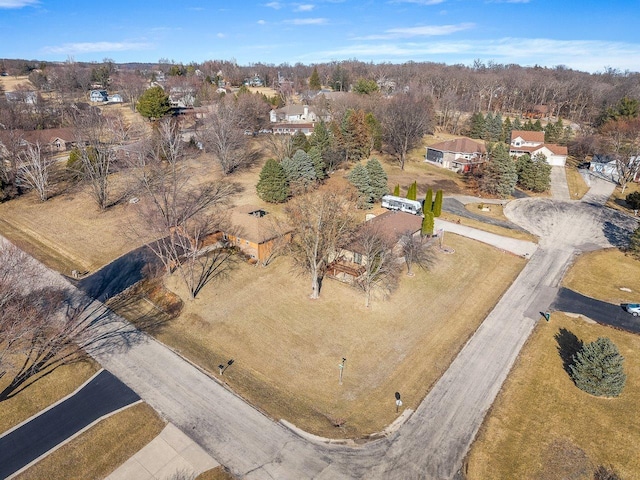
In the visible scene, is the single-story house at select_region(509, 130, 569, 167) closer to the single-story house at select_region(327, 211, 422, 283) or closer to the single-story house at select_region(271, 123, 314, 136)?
the single-story house at select_region(271, 123, 314, 136)

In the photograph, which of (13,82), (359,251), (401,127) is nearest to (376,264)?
(359,251)

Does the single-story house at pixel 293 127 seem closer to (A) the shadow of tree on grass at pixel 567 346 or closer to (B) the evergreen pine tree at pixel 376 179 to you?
(B) the evergreen pine tree at pixel 376 179

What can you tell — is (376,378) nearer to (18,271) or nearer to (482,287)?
(482,287)

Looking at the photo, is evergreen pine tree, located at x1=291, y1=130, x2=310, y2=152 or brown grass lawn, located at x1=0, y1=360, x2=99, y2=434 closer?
brown grass lawn, located at x1=0, y1=360, x2=99, y2=434

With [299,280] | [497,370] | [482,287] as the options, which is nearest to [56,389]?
[299,280]

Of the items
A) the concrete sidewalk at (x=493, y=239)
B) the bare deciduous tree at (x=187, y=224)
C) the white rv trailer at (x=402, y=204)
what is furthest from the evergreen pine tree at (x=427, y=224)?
the bare deciduous tree at (x=187, y=224)

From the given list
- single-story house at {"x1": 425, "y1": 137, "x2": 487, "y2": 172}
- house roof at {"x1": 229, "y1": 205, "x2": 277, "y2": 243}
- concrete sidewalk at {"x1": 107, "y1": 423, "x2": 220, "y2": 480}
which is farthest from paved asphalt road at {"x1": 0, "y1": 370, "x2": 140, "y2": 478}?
single-story house at {"x1": 425, "y1": 137, "x2": 487, "y2": 172}
